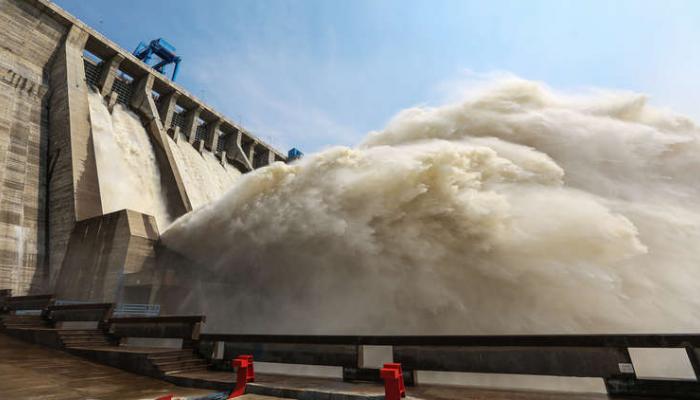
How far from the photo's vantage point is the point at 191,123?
38.3 m

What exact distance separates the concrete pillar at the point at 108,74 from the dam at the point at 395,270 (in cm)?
1059

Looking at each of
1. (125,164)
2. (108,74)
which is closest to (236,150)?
(108,74)

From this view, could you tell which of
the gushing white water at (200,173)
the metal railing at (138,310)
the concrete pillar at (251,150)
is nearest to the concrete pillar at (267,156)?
the concrete pillar at (251,150)

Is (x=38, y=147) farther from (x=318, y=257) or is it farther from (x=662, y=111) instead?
(x=662, y=111)

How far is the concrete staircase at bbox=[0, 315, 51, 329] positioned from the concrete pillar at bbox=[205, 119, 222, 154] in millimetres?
31780

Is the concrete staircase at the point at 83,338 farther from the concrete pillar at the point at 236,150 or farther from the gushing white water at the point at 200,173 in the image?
the concrete pillar at the point at 236,150

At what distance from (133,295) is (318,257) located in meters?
9.04

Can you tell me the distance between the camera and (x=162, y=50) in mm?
44469

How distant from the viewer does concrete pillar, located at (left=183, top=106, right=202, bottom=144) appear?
37694 millimetres

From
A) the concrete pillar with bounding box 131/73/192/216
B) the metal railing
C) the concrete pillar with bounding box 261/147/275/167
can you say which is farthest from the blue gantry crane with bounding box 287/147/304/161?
the metal railing

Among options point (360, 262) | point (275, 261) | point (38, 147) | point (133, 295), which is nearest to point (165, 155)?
point (38, 147)

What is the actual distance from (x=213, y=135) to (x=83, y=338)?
3578 centimetres

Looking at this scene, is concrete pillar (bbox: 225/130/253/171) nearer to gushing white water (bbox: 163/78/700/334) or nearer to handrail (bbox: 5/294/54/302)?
gushing white water (bbox: 163/78/700/334)

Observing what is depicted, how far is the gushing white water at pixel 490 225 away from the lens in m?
8.98
